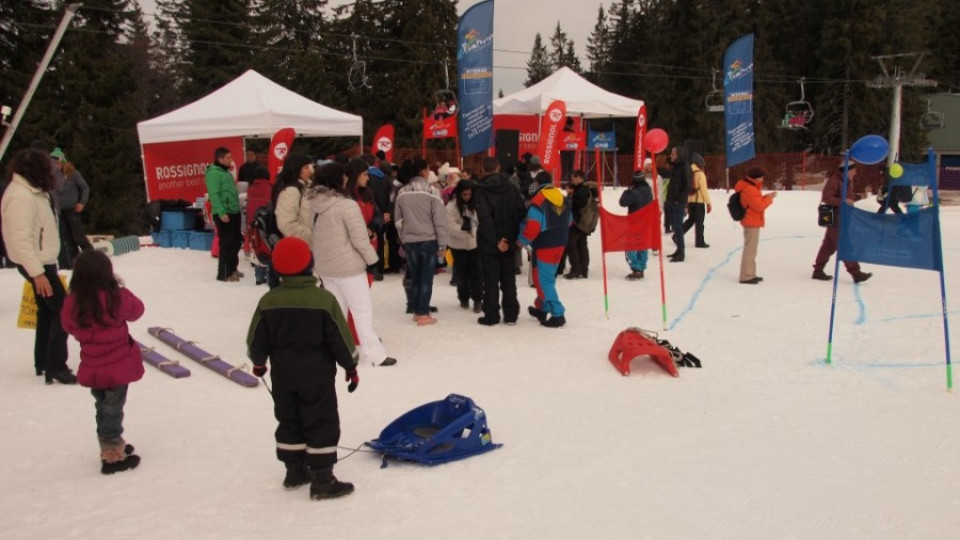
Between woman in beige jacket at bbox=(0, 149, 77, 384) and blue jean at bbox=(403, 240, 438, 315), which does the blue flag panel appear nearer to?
blue jean at bbox=(403, 240, 438, 315)

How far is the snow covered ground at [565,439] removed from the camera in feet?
13.2

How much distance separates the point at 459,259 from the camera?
9.52m

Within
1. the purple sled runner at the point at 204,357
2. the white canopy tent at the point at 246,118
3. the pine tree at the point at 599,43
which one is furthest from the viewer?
the pine tree at the point at 599,43

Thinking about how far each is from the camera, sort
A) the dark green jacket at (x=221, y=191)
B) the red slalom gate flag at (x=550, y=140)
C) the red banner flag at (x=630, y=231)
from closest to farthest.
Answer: the red banner flag at (x=630, y=231), the dark green jacket at (x=221, y=191), the red slalom gate flag at (x=550, y=140)

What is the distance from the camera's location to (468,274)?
9.62 meters

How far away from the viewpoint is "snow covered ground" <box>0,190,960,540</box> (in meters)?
4.03

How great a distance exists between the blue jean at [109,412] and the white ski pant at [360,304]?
2.31m

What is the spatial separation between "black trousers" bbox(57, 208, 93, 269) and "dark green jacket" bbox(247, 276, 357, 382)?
7.52 metres

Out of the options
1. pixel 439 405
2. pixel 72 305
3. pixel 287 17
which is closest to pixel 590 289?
pixel 439 405

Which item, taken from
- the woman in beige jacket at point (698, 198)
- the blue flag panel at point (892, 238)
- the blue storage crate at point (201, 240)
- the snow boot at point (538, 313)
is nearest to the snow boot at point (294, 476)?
the snow boot at point (538, 313)

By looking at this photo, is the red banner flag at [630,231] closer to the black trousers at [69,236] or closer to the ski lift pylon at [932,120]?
the black trousers at [69,236]

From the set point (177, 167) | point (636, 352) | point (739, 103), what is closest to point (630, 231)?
point (636, 352)

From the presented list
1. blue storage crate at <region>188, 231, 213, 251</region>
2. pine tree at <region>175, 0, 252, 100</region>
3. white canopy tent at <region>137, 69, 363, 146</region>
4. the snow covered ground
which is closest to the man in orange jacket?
→ the snow covered ground

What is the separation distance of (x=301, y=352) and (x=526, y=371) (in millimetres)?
3054
